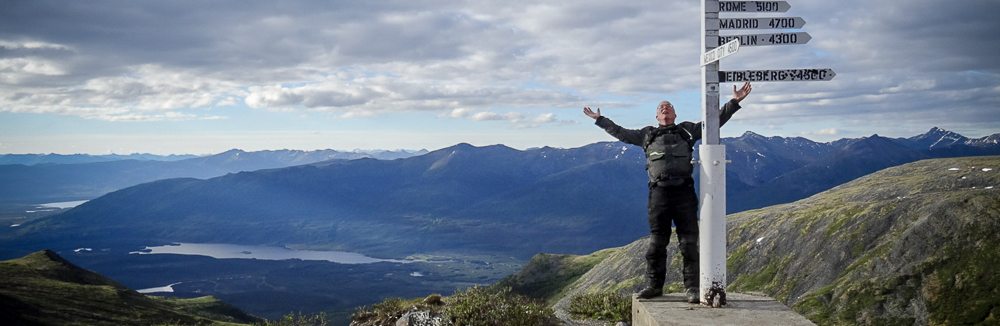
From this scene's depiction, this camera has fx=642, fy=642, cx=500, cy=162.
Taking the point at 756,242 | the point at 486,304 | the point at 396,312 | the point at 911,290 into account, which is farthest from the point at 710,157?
the point at 756,242

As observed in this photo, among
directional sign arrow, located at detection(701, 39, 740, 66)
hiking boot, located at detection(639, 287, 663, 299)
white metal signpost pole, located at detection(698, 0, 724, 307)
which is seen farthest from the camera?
hiking boot, located at detection(639, 287, 663, 299)

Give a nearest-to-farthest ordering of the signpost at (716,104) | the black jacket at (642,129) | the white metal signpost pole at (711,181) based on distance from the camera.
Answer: the signpost at (716,104), the white metal signpost pole at (711,181), the black jacket at (642,129)

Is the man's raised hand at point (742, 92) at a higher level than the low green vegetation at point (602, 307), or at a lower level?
higher

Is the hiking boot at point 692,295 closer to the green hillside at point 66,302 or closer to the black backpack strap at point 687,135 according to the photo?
the black backpack strap at point 687,135

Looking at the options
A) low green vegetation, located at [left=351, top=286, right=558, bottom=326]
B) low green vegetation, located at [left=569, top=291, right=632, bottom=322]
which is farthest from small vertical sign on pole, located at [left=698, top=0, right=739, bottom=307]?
low green vegetation, located at [left=569, top=291, right=632, bottom=322]

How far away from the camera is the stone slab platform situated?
1222 cm

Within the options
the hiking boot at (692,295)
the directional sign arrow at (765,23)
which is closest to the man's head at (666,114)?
the directional sign arrow at (765,23)

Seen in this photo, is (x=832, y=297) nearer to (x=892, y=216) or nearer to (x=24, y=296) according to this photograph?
(x=892, y=216)

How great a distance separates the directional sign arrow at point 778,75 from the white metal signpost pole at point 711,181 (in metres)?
0.28

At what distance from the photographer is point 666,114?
14250 mm

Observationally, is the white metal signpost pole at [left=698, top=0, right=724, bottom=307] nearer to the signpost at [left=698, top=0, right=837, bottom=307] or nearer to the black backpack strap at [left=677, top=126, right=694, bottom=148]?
the signpost at [left=698, top=0, right=837, bottom=307]

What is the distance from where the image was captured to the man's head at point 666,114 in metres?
14.2

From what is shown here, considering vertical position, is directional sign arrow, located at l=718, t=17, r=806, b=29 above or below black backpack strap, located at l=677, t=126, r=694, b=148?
above

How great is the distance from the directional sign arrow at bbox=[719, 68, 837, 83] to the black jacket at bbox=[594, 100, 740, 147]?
562mm
